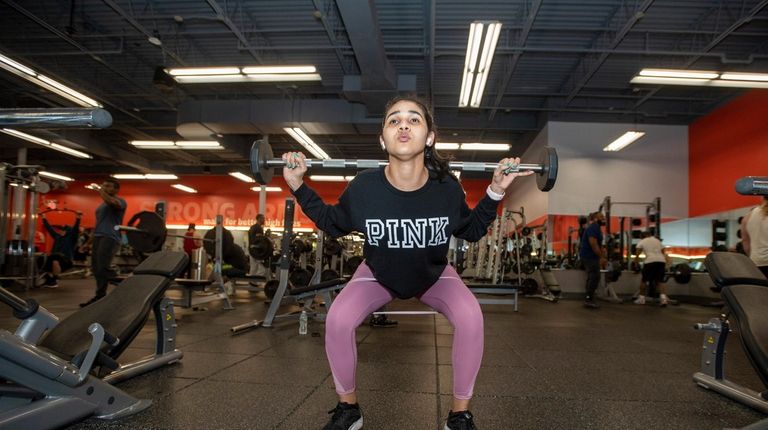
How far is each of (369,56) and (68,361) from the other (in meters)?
5.72

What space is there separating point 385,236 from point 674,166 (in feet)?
32.8

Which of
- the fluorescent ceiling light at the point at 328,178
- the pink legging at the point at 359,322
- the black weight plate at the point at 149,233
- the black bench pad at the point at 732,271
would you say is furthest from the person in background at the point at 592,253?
the fluorescent ceiling light at the point at 328,178

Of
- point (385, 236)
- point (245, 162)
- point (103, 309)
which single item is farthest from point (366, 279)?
point (245, 162)

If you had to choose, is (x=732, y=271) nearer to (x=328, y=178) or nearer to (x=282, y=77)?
(x=282, y=77)

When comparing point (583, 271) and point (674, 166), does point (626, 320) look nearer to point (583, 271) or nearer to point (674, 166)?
point (583, 271)

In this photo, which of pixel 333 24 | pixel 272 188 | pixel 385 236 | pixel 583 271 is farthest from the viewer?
pixel 272 188

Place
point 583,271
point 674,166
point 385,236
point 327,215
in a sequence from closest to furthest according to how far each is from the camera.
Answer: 1. point 385,236
2. point 327,215
3. point 583,271
4. point 674,166

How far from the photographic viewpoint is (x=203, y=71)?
263 inches

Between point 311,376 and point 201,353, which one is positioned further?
point 201,353

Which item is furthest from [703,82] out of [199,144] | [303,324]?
[199,144]

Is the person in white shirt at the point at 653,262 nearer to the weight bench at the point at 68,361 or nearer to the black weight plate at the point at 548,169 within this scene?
the black weight plate at the point at 548,169

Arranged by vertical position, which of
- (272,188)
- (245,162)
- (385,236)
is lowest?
(385,236)

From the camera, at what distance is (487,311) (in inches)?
229

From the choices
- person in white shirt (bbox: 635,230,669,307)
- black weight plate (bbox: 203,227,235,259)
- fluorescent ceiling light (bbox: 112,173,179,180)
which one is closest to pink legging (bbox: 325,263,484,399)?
black weight plate (bbox: 203,227,235,259)
